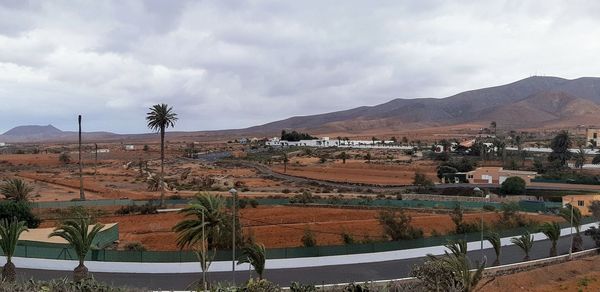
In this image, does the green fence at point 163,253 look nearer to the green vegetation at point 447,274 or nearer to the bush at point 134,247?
the bush at point 134,247

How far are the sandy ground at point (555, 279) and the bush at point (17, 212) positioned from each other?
33563 millimetres

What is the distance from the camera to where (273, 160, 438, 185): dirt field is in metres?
85.7

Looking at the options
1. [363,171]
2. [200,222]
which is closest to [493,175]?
[363,171]

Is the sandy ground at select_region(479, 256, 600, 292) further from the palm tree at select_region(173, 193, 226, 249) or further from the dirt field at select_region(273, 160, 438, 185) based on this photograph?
the dirt field at select_region(273, 160, 438, 185)

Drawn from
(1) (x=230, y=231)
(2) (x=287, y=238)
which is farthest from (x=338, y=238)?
(1) (x=230, y=231)

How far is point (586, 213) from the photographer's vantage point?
A: 183 ft

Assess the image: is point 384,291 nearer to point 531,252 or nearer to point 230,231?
point 230,231

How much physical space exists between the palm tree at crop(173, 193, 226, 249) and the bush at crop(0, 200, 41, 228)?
17104 mm

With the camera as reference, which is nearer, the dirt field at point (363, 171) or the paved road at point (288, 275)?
the paved road at point (288, 275)

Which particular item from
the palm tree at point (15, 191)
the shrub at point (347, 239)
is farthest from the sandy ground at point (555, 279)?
the palm tree at point (15, 191)

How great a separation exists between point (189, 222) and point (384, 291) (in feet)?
53.7

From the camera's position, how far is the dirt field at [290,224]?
3962 cm

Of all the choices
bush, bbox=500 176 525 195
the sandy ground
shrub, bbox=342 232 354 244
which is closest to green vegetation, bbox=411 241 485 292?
the sandy ground

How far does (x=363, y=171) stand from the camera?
95.6 metres
